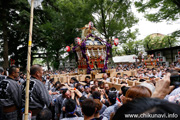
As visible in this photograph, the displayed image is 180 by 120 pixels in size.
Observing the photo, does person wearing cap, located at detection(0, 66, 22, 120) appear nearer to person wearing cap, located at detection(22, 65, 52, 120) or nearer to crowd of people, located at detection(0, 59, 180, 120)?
crowd of people, located at detection(0, 59, 180, 120)

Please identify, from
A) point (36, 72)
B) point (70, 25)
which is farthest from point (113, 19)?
point (36, 72)

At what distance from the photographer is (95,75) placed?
9.13 m

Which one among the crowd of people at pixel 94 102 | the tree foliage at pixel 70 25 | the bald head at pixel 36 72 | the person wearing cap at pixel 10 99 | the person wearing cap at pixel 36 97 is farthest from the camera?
the tree foliage at pixel 70 25

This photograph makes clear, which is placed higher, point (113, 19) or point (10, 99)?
point (113, 19)

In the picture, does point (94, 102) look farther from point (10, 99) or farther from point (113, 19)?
point (113, 19)

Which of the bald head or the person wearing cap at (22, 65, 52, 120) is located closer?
the person wearing cap at (22, 65, 52, 120)

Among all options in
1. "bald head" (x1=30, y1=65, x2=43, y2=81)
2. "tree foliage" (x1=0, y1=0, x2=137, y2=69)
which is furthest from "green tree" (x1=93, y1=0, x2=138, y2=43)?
"bald head" (x1=30, y1=65, x2=43, y2=81)

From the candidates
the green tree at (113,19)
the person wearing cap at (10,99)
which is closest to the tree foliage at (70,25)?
the green tree at (113,19)

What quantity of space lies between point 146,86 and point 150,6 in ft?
44.2

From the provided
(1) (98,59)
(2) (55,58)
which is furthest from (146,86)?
(2) (55,58)

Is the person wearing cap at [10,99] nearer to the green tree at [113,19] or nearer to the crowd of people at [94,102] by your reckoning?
the crowd of people at [94,102]

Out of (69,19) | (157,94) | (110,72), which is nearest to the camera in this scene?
(157,94)

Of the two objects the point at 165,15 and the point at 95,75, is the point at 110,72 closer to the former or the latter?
the point at 95,75

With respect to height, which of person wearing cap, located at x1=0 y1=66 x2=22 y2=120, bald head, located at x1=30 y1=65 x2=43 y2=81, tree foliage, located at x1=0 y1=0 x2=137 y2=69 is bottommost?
person wearing cap, located at x1=0 y1=66 x2=22 y2=120
